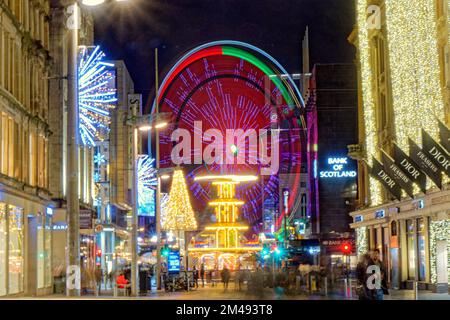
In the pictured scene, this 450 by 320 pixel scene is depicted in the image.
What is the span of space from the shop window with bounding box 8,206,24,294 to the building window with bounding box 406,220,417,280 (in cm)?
2290

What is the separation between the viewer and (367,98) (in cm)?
6231

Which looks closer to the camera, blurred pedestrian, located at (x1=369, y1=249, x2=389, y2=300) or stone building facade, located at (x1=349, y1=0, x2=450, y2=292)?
blurred pedestrian, located at (x1=369, y1=249, x2=389, y2=300)

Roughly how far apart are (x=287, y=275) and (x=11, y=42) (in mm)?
22767

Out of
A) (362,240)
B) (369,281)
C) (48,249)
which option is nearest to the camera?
(369,281)

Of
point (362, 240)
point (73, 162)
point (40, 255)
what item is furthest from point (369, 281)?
point (362, 240)

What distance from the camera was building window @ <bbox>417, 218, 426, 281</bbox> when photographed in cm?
4819

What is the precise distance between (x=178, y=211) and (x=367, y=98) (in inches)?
727

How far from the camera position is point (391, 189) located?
164 ft

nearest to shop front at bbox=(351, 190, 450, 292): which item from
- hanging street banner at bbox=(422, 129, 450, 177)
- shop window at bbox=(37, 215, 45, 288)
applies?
hanging street banner at bbox=(422, 129, 450, 177)

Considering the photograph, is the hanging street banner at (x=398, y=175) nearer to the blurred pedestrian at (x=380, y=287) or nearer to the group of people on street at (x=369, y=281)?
the blurred pedestrian at (x=380, y=287)

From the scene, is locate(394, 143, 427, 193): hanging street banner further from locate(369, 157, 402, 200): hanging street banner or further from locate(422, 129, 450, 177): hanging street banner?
locate(422, 129, 450, 177): hanging street banner

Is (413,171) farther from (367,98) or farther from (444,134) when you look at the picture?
(367,98)

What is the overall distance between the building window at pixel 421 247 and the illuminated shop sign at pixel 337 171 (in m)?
79.1
